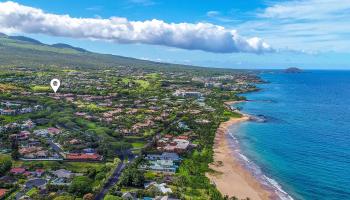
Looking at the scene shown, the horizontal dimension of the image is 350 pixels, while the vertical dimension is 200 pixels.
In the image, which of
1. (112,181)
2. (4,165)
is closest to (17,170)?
(4,165)

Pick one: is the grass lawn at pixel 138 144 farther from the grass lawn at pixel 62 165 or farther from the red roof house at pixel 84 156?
the grass lawn at pixel 62 165

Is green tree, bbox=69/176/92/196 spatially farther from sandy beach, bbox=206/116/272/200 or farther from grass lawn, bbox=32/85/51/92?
grass lawn, bbox=32/85/51/92

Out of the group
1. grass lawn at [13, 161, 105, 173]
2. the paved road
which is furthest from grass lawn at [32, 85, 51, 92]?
the paved road

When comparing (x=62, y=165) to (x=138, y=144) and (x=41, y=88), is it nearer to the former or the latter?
(x=138, y=144)

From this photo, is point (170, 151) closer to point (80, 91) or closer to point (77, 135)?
point (77, 135)

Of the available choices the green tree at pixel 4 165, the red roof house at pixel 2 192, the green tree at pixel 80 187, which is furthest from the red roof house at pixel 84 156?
the red roof house at pixel 2 192

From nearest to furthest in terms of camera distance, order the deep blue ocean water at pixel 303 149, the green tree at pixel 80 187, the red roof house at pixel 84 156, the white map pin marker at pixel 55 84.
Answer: the green tree at pixel 80 187
the deep blue ocean water at pixel 303 149
the red roof house at pixel 84 156
the white map pin marker at pixel 55 84
